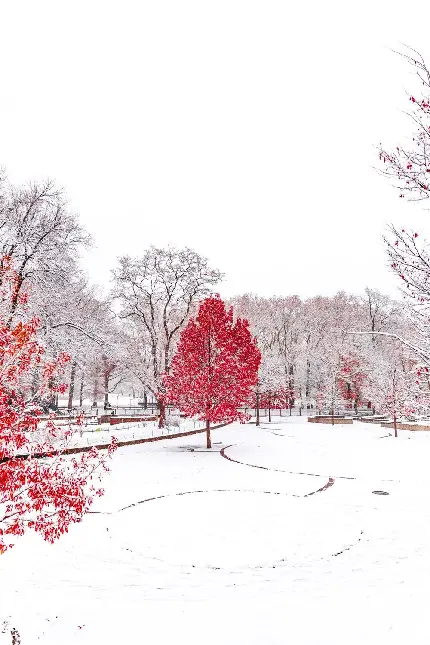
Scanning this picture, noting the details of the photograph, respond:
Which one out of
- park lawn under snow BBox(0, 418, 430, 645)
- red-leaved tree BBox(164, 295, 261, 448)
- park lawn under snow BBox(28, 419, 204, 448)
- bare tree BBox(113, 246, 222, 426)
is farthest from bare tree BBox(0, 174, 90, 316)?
park lawn under snow BBox(0, 418, 430, 645)

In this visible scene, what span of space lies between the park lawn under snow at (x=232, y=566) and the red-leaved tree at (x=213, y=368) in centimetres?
658

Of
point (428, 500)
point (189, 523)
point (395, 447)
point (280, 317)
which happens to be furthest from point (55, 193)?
point (280, 317)

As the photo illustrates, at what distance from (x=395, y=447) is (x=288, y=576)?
20.8 metres

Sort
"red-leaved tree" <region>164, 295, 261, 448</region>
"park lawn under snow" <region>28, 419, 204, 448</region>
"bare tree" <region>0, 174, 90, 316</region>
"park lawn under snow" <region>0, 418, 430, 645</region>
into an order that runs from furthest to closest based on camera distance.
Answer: "red-leaved tree" <region>164, 295, 261, 448</region>, "park lawn under snow" <region>28, 419, 204, 448</region>, "bare tree" <region>0, 174, 90, 316</region>, "park lawn under snow" <region>0, 418, 430, 645</region>

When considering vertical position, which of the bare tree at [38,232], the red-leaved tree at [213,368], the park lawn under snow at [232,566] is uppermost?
the bare tree at [38,232]

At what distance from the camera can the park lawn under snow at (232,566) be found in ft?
19.4

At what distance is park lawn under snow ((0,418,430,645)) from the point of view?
5898 millimetres

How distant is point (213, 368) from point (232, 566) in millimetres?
15268

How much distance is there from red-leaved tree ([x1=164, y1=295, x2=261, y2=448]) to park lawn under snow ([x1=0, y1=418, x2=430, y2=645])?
6582 mm

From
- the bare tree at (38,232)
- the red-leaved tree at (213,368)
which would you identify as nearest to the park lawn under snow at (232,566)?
the red-leaved tree at (213,368)

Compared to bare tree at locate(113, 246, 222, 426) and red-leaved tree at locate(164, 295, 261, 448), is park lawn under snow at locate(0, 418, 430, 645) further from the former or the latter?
bare tree at locate(113, 246, 222, 426)

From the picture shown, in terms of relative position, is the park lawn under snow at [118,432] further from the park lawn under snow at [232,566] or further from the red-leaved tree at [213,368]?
the park lawn under snow at [232,566]

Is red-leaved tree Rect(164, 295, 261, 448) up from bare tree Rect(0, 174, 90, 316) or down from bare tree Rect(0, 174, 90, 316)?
down

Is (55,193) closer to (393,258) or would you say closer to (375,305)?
(393,258)
